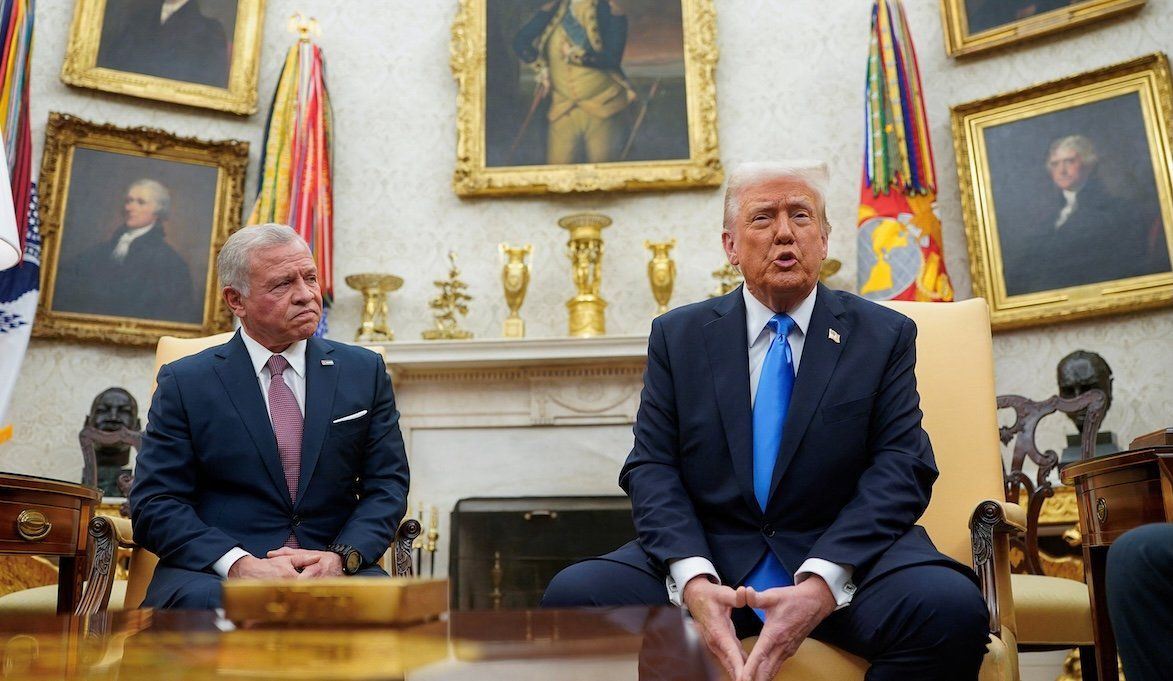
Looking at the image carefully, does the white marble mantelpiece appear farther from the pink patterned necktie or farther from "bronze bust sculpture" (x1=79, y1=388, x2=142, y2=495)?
the pink patterned necktie

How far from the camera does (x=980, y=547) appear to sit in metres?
2.31

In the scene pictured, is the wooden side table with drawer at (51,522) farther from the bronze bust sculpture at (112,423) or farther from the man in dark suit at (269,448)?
the bronze bust sculpture at (112,423)

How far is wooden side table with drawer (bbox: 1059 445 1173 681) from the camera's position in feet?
8.04

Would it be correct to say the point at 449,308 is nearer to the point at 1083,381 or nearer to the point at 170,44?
the point at 170,44

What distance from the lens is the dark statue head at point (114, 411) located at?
552 centimetres

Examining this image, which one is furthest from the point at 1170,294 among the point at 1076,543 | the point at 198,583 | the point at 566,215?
the point at 198,583

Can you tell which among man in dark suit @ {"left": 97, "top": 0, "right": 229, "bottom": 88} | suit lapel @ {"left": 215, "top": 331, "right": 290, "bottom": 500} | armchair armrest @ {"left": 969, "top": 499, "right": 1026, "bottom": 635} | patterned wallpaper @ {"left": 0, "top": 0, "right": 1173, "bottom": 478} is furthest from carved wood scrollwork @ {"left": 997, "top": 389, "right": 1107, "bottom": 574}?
man in dark suit @ {"left": 97, "top": 0, "right": 229, "bottom": 88}

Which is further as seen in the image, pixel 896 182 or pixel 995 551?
pixel 896 182

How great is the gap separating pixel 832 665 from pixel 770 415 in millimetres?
673

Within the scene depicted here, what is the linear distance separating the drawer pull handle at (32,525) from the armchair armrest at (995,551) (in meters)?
2.73

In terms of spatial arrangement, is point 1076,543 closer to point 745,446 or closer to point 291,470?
point 745,446

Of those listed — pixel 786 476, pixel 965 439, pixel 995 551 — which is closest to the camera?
pixel 786 476

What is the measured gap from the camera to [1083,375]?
5.05 metres

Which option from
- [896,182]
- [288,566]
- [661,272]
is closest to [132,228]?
[661,272]
